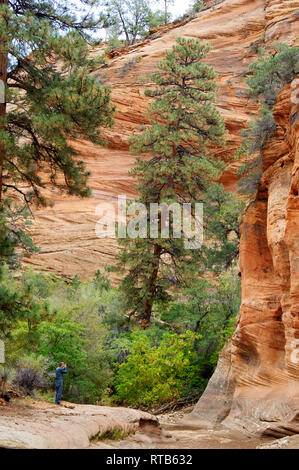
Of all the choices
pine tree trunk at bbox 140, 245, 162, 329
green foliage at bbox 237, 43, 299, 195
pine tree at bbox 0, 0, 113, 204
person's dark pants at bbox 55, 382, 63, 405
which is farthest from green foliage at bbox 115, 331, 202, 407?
pine tree at bbox 0, 0, 113, 204

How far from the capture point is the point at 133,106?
1403 inches

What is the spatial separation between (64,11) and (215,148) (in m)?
24.8

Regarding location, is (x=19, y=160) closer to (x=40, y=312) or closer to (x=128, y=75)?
(x=40, y=312)

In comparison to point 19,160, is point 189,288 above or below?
below

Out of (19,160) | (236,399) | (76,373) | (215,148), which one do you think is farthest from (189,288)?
(215,148)

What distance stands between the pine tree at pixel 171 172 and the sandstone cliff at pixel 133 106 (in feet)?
27.2

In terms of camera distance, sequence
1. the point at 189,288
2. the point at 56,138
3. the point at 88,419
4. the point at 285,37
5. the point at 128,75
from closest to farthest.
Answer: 1. the point at 88,419
2. the point at 56,138
3. the point at 189,288
4. the point at 285,37
5. the point at 128,75

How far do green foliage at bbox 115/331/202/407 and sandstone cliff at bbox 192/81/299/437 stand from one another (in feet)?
7.92

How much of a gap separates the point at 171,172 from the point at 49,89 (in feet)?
41.5

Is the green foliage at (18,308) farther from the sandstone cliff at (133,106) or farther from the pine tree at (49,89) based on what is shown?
the sandstone cliff at (133,106)

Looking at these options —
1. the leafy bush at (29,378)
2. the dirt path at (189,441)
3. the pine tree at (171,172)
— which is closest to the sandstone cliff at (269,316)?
the dirt path at (189,441)

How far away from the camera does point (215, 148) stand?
34.7 metres

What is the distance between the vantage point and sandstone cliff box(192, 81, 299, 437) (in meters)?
11.1

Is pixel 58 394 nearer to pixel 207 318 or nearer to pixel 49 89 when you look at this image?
pixel 49 89
